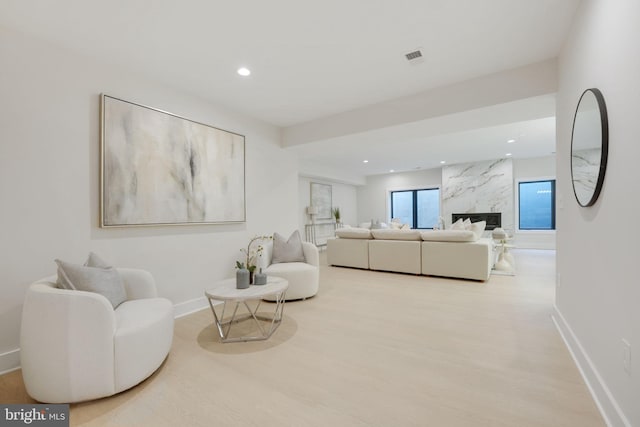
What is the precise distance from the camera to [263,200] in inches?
170

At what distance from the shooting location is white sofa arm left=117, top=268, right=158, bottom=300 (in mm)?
2398

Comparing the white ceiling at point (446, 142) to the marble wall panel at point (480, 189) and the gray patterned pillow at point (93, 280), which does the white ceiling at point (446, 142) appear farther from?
the gray patterned pillow at point (93, 280)

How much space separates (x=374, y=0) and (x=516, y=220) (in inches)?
327

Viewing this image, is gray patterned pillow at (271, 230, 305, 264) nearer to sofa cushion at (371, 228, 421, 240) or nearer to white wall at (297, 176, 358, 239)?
sofa cushion at (371, 228, 421, 240)

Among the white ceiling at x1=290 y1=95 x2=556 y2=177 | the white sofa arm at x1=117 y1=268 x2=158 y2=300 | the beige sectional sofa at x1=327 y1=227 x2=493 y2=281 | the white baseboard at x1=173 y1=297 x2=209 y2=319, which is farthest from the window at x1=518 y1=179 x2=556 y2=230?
the white sofa arm at x1=117 y1=268 x2=158 y2=300

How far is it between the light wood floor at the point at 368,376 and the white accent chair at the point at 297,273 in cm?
38

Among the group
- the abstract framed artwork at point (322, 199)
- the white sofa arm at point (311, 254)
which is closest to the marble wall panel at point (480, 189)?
the abstract framed artwork at point (322, 199)

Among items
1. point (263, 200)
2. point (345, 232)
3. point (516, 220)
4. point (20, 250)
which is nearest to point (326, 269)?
point (345, 232)

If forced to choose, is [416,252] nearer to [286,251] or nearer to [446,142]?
[286,251]

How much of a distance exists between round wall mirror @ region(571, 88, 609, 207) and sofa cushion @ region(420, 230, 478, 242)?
2518mm

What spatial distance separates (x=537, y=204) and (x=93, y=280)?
9940mm

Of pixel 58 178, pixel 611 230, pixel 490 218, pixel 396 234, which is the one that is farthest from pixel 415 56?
pixel 490 218

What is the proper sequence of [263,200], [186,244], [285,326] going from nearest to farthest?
[285,326]
[186,244]
[263,200]

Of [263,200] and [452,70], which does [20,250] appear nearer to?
[263,200]
